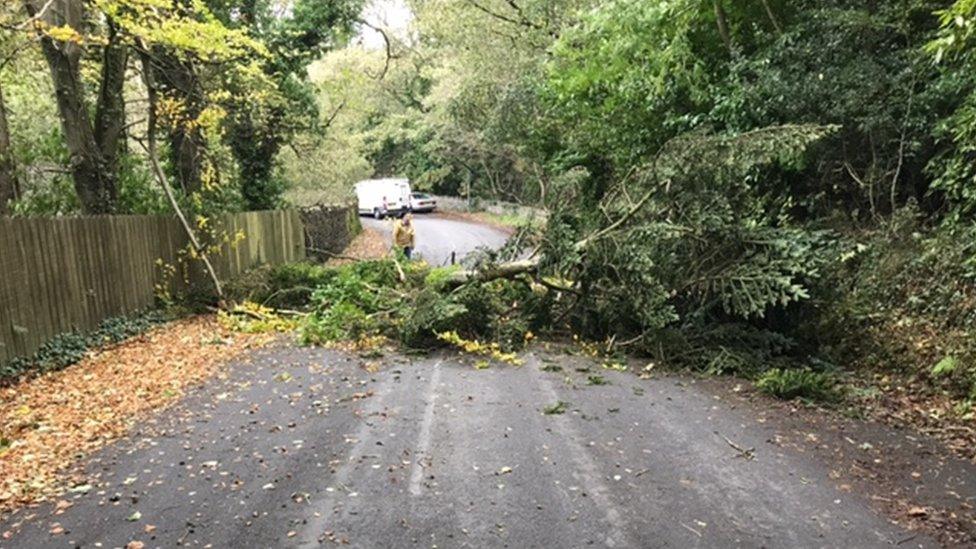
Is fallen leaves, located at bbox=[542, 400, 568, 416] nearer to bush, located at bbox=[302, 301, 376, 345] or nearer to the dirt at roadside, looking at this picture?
the dirt at roadside

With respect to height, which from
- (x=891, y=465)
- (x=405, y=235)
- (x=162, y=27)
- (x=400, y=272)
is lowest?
(x=891, y=465)

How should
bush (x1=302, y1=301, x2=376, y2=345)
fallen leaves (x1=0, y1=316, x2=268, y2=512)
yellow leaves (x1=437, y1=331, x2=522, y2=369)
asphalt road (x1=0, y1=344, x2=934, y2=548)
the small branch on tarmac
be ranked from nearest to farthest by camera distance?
asphalt road (x1=0, y1=344, x2=934, y2=548) → fallen leaves (x1=0, y1=316, x2=268, y2=512) → the small branch on tarmac → yellow leaves (x1=437, y1=331, x2=522, y2=369) → bush (x1=302, y1=301, x2=376, y2=345)

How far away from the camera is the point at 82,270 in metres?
9.45

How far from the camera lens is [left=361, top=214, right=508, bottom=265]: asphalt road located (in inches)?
886

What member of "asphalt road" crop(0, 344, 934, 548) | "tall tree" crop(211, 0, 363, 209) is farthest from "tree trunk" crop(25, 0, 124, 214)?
"tall tree" crop(211, 0, 363, 209)

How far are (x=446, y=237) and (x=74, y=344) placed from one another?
2053cm

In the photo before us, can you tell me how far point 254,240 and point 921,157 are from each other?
14.0 meters

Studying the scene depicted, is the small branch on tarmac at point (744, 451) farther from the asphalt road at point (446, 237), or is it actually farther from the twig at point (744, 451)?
the asphalt road at point (446, 237)

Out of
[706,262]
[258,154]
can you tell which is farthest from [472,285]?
[258,154]

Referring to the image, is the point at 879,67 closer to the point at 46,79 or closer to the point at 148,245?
the point at 148,245

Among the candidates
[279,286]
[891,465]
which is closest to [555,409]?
[891,465]

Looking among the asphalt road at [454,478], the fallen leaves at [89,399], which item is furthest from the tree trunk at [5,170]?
the asphalt road at [454,478]

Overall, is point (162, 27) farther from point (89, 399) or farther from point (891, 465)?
point (891, 465)

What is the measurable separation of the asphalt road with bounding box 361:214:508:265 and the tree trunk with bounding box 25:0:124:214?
9.33m
